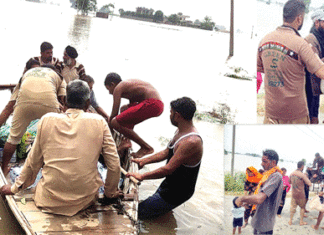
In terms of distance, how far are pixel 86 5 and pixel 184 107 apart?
226 ft

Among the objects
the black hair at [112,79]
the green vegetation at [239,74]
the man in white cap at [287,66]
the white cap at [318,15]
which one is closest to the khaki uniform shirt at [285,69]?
the man in white cap at [287,66]

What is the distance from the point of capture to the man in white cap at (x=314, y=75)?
3184mm

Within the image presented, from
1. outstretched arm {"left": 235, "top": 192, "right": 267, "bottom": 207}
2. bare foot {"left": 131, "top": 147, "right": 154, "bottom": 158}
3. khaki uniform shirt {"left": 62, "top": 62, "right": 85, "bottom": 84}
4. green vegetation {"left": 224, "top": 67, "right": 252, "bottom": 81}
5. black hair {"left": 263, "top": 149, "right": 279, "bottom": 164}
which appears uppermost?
khaki uniform shirt {"left": 62, "top": 62, "right": 85, "bottom": 84}

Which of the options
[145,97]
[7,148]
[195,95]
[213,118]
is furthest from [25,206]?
[195,95]

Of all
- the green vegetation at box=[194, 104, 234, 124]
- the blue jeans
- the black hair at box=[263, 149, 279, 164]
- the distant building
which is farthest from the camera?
the distant building

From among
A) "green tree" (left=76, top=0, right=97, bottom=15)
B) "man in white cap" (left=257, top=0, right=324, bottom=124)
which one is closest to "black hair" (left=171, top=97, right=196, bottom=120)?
"man in white cap" (left=257, top=0, right=324, bottom=124)

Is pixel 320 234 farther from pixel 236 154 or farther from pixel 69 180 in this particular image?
pixel 69 180

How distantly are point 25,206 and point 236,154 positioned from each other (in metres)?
1.83

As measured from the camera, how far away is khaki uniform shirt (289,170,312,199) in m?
2.86

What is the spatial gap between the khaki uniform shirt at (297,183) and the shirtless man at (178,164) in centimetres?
108

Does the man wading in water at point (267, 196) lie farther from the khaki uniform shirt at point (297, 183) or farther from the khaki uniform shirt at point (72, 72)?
the khaki uniform shirt at point (72, 72)

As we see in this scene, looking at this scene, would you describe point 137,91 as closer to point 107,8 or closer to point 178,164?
point 178,164

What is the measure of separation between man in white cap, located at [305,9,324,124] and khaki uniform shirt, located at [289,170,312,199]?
62 centimetres

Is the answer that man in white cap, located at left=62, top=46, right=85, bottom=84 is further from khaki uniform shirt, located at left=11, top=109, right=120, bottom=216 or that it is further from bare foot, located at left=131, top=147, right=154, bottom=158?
khaki uniform shirt, located at left=11, top=109, right=120, bottom=216
